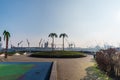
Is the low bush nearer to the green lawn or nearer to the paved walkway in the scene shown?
the paved walkway

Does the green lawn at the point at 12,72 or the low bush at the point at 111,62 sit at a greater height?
the low bush at the point at 111,62

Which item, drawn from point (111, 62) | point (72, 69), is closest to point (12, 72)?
point (72, 69)

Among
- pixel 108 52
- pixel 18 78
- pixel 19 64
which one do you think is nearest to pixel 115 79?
pixel 108 52

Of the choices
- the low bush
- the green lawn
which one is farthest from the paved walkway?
the green lawn

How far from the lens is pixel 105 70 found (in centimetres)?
1460

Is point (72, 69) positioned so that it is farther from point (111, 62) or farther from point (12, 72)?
point (12, 72)

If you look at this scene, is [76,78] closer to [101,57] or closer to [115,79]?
[115,79]

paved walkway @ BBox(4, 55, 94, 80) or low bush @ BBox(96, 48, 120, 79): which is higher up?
low bush @ BBox(96, 48, 120, 79)

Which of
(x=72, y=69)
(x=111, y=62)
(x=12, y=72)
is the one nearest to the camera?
(x=111, y=62)

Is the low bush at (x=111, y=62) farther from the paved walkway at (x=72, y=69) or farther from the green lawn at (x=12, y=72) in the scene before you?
the green lawn at (x=12, y=72)

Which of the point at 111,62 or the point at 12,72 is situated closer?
the point at 111,62

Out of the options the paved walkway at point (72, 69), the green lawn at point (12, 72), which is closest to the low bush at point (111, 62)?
the paved walkway at point (72, 69)

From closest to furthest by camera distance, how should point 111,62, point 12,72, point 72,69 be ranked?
1. point 111,62
2. point 72,69
3. point 12,72

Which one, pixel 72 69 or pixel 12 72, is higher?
pixel 72 69
